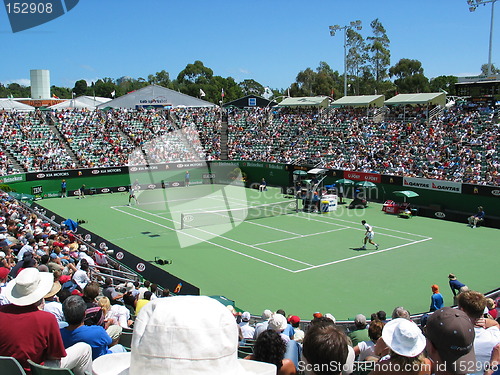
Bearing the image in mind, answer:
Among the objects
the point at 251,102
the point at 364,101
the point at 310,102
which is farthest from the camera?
the point at 251,102

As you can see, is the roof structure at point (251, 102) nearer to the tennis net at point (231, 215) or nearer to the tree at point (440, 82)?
the tennis net at point (231, 215)

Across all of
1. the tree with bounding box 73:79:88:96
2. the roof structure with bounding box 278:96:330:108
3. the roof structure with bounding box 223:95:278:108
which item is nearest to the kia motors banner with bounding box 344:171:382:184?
the roof structure with bounding box 278:96:330:108

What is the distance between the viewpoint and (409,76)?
307ft

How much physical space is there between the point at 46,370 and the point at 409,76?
97.5 meters

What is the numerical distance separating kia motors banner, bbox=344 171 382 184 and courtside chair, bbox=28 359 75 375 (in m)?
34.0

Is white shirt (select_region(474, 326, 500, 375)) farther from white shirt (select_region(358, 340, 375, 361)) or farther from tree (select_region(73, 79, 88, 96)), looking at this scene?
tree (select_region(73, 79, 88, 96))

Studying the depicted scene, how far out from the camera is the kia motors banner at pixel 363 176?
119ft

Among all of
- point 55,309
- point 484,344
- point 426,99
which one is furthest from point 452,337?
point 426,99

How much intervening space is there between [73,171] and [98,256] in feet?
81.5

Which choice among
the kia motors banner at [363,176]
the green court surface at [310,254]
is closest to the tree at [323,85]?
the kia motors banner at [363,176]

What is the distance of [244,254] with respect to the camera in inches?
932

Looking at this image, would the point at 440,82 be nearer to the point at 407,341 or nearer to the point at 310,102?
the point at 310,102

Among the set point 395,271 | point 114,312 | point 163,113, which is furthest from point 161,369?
point 163,113

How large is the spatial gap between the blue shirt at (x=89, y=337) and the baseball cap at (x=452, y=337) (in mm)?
3282
